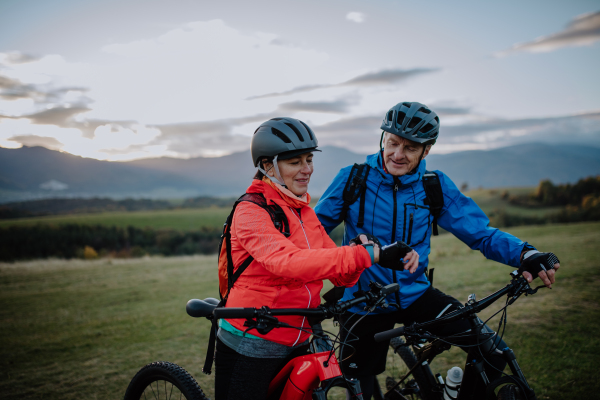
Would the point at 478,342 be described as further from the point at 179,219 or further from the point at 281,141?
the point at 179,219

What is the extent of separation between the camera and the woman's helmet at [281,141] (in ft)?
7.98

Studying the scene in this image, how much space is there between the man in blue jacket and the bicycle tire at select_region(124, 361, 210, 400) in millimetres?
1297

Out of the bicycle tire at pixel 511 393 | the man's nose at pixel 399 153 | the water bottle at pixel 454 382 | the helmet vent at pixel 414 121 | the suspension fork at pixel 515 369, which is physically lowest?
the water bottle at pixel 454 382

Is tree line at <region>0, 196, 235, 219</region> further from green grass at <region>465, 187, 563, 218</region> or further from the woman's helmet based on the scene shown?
the woman's helmet

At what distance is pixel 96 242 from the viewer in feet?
252

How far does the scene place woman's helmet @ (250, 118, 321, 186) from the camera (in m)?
2.43

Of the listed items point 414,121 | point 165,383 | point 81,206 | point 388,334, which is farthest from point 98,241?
point 388,334

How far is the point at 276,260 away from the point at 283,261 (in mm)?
43

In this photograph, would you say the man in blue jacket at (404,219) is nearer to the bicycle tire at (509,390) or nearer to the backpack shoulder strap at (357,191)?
the backpack shoulder strap at (357,191)

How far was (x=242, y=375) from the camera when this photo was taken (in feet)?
7.30

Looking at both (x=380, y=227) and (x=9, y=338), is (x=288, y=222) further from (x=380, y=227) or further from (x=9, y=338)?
(x=9, y=338)

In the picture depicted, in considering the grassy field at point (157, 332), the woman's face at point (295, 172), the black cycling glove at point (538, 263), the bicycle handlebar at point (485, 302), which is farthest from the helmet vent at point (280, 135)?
the grassy field at point (157, 332)

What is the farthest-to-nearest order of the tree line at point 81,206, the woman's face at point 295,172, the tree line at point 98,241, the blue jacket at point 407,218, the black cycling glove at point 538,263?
the tree line at point 81,206 → the tree line at point 98,241 → the blue jacket at point 407,218 → the woman's face at point 295,172 → the black cycling glove at point 538,263

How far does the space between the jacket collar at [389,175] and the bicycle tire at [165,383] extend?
91.4 inches
